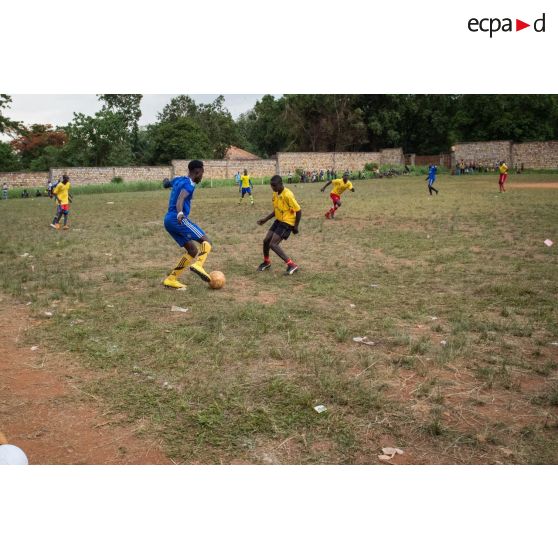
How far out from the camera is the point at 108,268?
10.2m

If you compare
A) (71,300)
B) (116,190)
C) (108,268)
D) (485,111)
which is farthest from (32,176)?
(485,111)

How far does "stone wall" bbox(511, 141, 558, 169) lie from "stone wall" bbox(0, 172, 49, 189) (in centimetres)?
3838

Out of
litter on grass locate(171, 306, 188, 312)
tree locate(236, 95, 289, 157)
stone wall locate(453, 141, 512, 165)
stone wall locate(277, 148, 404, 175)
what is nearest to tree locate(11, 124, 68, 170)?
stone wall locate(277, 148, 404, 175)

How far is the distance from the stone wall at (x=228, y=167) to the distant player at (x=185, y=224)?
3625cm

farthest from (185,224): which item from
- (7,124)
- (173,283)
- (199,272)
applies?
(7,124)

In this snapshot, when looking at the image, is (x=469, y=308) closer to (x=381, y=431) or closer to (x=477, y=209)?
(x=381, y=431)

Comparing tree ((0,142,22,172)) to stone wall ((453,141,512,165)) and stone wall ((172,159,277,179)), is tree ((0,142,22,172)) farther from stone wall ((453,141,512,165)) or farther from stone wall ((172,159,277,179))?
stone wall ((453,141,512,165))

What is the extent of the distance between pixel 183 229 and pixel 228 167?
4030 cm

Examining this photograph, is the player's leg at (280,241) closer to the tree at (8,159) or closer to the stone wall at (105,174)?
the stone wall at (105,174)

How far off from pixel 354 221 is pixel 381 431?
1362cm

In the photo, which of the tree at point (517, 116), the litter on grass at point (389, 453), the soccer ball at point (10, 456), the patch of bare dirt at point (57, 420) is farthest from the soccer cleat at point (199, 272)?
the tree at point (517, 116)

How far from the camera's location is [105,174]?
41.6 meters

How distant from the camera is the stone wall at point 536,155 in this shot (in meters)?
45.1

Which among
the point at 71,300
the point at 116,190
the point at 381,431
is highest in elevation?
the point at 116,190
